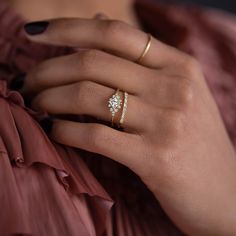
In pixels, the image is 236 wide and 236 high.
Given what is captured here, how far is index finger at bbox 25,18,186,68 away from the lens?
61 centimetres

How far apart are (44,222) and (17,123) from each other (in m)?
0.12

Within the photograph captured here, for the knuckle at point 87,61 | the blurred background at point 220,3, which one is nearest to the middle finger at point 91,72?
the knuckle at point 87,61

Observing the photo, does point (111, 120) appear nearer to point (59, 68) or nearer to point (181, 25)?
point (59, 68)

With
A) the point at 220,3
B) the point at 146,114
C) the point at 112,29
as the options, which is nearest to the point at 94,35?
the point at 112,29

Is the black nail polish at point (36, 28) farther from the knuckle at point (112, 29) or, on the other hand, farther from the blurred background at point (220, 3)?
the blurred background at point (220, 3)

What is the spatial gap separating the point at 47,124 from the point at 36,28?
0.13m

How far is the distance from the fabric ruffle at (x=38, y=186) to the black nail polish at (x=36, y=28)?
0.11 m

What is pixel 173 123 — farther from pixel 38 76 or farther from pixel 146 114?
pixel 38 76

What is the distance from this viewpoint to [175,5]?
1.05 m

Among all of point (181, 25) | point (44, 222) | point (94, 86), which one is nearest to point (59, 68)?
point (94, 86)

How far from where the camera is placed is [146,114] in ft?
1.90

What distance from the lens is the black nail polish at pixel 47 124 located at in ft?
1.94

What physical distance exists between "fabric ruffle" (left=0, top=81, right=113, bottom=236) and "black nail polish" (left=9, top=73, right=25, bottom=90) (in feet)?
0.22

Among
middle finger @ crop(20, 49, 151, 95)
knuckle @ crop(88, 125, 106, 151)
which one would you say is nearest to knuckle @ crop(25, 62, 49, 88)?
middle finger @ crop(20, 49, 151, 95)
